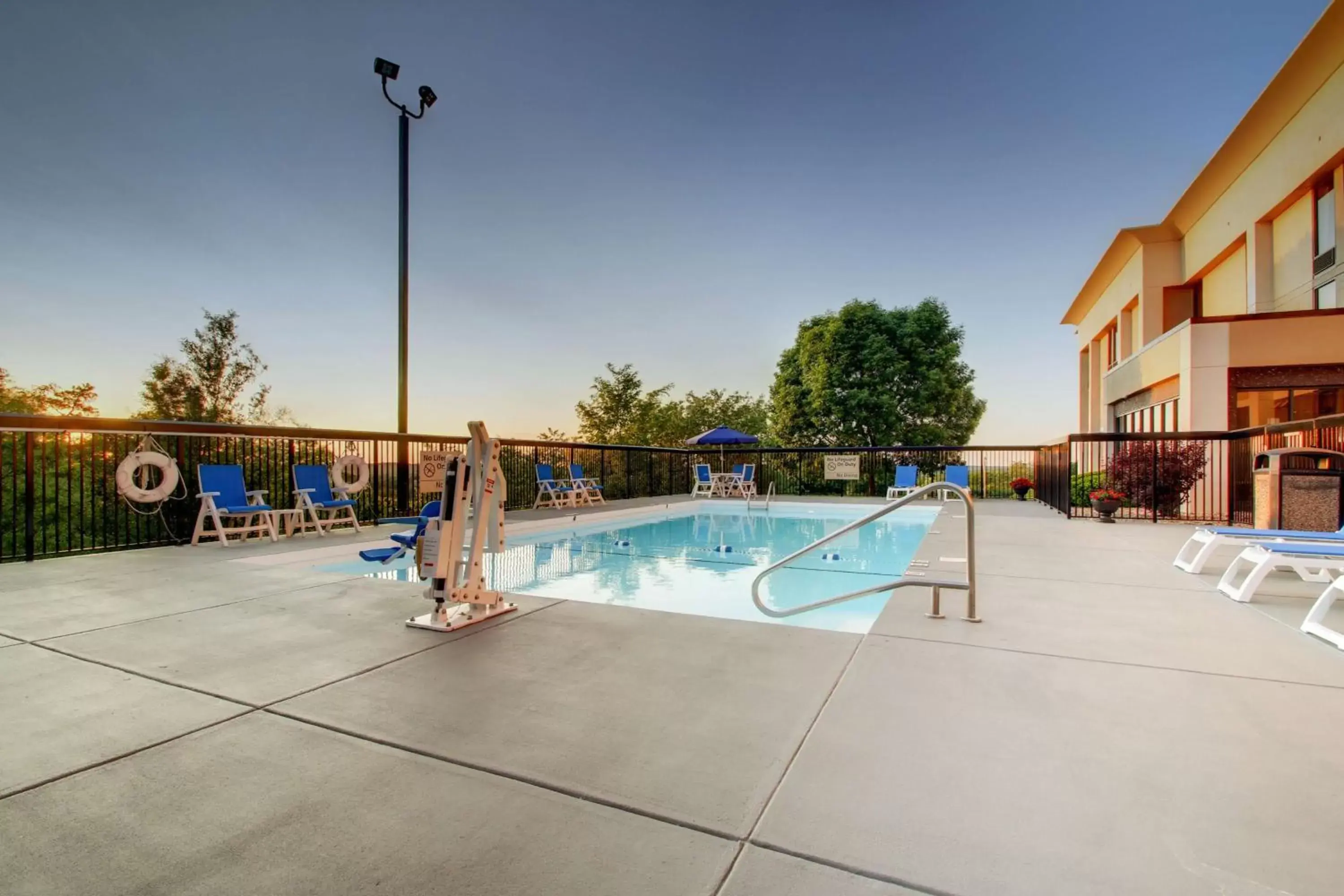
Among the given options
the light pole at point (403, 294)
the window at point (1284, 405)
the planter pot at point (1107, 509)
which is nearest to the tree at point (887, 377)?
the window at point (1284, 405)

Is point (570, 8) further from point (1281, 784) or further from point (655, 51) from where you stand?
point (1281, 784)

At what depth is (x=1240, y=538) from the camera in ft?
12.6

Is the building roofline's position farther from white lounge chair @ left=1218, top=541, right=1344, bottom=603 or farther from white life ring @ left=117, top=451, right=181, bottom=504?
white life ring @ left=117, top=451, right=181, bottom=504

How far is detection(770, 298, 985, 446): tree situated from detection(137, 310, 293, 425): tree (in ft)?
50.5

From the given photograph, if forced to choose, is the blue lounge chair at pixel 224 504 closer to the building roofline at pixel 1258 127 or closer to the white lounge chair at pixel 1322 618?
the white lounge chair at pixel 1322 618

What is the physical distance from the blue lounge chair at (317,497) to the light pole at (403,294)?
975 millimetres

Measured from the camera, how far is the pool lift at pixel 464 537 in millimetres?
2885

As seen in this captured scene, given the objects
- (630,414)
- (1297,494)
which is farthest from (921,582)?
(630,414)

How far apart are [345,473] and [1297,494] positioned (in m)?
8.99

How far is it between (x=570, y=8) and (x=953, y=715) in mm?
10594

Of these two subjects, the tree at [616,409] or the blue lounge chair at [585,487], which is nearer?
the blue lounge chair at [585,487]

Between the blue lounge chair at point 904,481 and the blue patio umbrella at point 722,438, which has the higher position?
the blue patio umbrella at point 722,438

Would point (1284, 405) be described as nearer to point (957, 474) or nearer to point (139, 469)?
point (957, 474)

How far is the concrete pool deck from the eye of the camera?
1.19 metres
